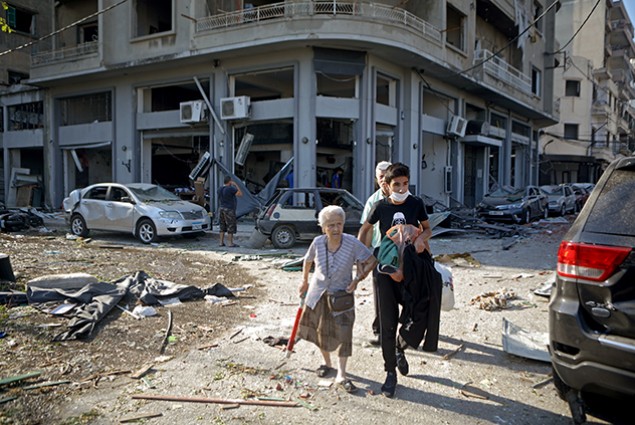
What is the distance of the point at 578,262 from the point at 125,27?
2164 centimetres

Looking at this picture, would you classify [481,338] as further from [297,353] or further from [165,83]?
[165,83]

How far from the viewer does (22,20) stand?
30.2m

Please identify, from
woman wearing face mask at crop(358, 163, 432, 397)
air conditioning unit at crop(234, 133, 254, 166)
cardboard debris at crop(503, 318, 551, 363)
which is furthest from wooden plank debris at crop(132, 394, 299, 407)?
air conditioning unit at crop(234, 133, 254, 166)

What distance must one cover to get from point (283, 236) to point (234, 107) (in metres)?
7.75

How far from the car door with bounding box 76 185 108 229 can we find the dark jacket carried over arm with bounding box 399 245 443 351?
38.6 ft

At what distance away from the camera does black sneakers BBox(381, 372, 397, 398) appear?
147 inches

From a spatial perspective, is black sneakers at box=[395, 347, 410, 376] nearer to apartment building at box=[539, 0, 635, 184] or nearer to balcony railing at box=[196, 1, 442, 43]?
balcony railing at box=[196, 1, 442, 43]

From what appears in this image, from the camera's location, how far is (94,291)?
6.18 meters

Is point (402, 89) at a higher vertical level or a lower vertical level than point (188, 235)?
higher

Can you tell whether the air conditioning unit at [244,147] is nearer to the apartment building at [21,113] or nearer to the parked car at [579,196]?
the apartment building at [21,113]

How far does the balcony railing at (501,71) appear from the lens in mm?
22234

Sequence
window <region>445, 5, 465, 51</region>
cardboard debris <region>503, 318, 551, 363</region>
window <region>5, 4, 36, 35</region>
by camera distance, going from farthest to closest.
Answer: window <region>5, 4, 36, 35</region>
window <region>445, 5, 465, 51</region>
cardboard debris <region>503, 318, 551, 363</region>

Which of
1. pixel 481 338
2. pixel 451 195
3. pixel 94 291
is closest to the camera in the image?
pixel 481 338

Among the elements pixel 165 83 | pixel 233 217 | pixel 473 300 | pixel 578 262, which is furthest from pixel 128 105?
pixel 578 262
